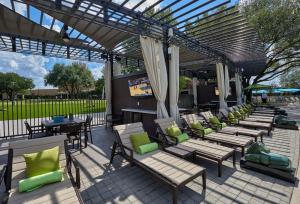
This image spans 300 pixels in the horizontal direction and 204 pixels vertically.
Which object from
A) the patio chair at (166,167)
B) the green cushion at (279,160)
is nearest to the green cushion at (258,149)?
the green cushion at (279,160)

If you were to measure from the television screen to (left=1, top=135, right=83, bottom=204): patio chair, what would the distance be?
3.58 m

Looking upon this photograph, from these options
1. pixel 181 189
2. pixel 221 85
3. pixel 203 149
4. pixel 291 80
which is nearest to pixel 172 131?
pixel 203 149

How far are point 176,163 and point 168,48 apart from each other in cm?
383

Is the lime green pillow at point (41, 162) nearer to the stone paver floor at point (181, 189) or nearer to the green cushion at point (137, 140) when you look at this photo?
the stone paver floor at point (181, 189)

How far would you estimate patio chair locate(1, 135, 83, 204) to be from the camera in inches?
84.2

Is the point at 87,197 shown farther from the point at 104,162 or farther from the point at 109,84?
the point at 109,84

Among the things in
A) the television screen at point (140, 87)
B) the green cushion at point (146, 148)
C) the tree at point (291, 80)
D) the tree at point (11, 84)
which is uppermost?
the tree at point (11, 84)

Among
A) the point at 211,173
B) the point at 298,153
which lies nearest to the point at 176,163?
the point at 211,173

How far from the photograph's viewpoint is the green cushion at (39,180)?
2.29 meters

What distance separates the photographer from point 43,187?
238 cm

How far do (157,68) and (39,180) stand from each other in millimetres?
3987

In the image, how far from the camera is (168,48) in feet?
18.3

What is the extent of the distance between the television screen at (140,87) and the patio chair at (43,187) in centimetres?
358

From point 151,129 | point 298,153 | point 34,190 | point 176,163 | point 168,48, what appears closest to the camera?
point 34,190
